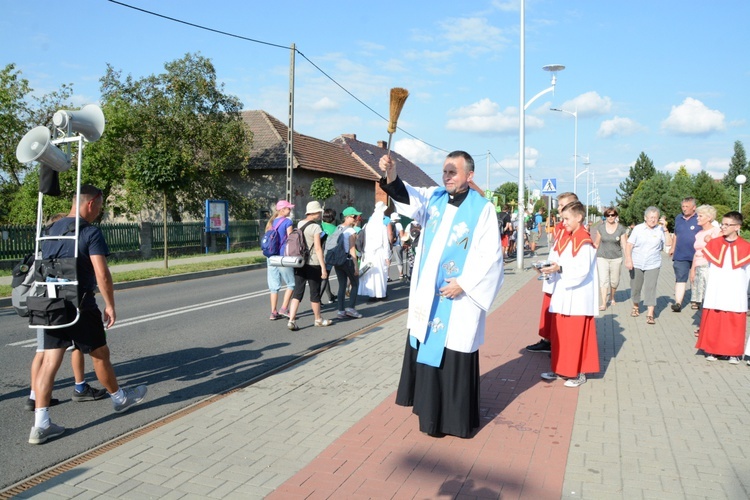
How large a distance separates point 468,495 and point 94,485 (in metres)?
2.21

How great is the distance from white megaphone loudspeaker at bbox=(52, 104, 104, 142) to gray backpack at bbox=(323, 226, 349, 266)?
524cm

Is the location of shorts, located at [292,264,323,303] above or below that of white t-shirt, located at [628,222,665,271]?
below

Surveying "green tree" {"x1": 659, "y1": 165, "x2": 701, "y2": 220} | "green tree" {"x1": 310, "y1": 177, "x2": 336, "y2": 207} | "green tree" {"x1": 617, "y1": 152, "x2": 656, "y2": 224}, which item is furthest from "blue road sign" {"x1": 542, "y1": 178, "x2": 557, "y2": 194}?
"green tree" {"x1": 617, "y1": 152, "x2": 656, "y2": 224}

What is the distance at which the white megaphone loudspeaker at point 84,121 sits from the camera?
461 cm

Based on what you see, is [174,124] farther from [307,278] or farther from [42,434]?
[42,434]

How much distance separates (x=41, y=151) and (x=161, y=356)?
11.7 feet

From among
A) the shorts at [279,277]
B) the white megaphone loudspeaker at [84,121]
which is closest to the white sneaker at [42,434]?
the white megaphone loudspeaker at [84,121]

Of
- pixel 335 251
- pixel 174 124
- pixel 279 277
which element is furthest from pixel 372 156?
pixel 279 277

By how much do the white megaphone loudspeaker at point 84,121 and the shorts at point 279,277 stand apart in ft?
Result: 14.4

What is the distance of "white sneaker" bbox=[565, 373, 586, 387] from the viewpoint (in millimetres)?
5977

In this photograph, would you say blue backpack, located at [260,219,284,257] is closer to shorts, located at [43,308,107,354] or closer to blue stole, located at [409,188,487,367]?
shorts, located at [43,308,107,354]

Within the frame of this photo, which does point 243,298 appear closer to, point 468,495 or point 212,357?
point 212,357

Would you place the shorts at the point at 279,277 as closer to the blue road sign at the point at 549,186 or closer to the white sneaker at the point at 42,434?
the white sneaker at the point at 42,434

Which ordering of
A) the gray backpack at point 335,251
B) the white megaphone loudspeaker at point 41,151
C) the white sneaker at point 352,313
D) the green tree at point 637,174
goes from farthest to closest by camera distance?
the green tree at point 637,174, the white sneaker at point 352,313, the gray backpack at point 335,251, the white megaphone loudspeaker at point 41,151
